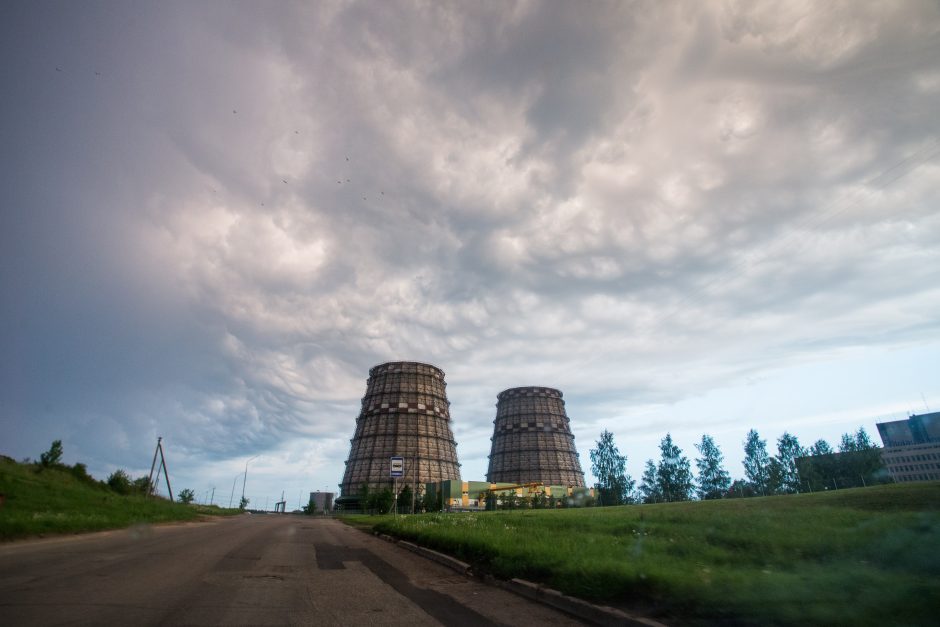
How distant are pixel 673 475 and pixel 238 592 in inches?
3890

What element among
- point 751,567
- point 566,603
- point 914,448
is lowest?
point 566,603

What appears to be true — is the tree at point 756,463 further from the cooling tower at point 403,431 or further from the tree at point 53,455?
the tree at point 53,455

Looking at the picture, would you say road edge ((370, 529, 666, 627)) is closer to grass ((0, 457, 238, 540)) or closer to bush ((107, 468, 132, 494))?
grass ((0, 457, 238, 540))

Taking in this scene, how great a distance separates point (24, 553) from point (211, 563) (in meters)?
6.11

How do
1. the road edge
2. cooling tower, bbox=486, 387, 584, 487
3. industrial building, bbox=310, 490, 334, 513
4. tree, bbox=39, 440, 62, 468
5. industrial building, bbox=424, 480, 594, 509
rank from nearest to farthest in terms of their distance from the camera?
the road edge
tree, bbox=39, 440, 62, 468
industrial building, bbox=424, 480, 594, 509
cooling tower, bbox=486, 387, 584, 487
industrial building, bbox=310, 490, 334, 513

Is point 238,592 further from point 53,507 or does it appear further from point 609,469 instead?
point 609,469

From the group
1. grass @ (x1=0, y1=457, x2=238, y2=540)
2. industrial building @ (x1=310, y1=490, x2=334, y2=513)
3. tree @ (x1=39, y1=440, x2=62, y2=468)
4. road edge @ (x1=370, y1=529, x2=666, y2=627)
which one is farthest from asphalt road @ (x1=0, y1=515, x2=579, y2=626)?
industrial building @ (x1=310, y1=490, x2=334, y2=513)

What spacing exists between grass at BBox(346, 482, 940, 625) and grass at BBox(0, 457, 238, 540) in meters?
18.4

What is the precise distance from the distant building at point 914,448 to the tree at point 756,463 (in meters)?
A: 52.5

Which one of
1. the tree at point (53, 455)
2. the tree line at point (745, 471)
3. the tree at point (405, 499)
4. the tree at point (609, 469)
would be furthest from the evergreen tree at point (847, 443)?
the tree at point (53, 455)

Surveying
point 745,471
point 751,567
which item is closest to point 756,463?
point 745,471

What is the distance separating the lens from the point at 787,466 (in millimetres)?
92250

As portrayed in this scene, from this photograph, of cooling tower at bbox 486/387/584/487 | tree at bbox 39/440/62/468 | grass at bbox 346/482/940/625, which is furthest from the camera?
cooling tower at bbox 486/387/584/487

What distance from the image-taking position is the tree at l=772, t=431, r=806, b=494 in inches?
3334
